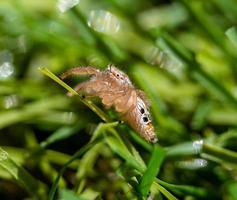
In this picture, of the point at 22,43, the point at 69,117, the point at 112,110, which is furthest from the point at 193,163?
the point at 22,43

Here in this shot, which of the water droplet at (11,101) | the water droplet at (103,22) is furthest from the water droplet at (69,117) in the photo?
the water droplet at (103,22)

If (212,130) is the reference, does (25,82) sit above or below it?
below

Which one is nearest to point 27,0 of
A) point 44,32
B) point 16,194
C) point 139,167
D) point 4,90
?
point 44,32

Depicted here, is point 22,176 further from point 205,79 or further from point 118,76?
point 205,79

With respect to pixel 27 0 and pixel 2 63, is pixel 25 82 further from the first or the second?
pixel 27 0

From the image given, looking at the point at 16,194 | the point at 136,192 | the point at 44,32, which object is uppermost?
the point at 136,192

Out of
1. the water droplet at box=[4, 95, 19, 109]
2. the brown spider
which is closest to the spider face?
the brown spider

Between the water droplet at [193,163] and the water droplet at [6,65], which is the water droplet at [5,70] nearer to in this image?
the water droplet at [6,65]
